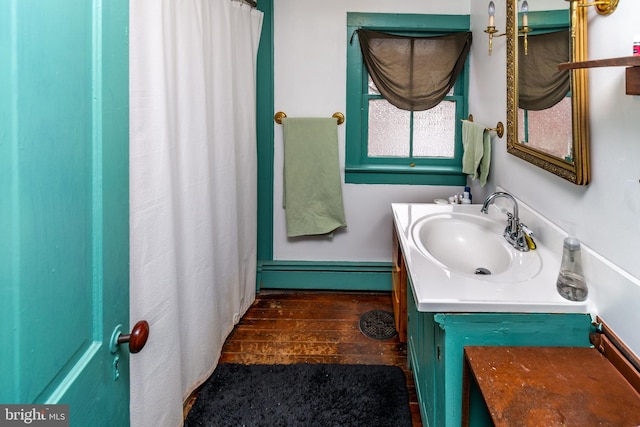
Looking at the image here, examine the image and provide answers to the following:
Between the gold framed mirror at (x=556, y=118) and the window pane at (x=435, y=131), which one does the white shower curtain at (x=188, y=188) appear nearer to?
the window pane at (x=435, y=131)

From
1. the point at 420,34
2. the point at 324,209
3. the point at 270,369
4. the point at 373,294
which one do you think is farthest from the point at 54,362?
the point at 420,34

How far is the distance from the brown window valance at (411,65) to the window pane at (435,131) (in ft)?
0.32

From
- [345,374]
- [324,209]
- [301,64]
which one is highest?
[301,64]

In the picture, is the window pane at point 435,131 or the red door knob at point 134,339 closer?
the red door knob at point 134,339

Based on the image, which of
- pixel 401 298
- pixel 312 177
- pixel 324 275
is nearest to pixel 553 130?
pixel 401 298

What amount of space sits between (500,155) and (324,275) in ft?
4.74

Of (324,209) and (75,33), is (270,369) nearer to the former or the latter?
(324,209)

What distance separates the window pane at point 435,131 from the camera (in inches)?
109

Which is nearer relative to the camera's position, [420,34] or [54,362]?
[54,362]

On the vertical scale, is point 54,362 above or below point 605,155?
below

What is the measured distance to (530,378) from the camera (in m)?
0.93

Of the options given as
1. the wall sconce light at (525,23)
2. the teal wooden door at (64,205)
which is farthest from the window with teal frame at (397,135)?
the teal wooden door at (64,205)

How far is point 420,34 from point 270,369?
225 cm

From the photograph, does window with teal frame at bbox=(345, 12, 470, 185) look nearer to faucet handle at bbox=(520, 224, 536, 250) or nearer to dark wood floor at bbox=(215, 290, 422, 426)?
dark wood floor at bbox=(215, 290, 422, 426)
